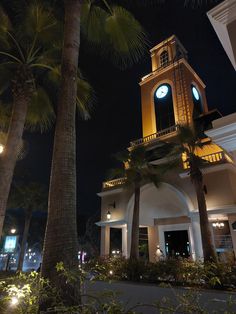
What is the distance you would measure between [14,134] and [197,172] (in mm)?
9761

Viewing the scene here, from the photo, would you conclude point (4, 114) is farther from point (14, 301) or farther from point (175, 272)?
point (175, 272)

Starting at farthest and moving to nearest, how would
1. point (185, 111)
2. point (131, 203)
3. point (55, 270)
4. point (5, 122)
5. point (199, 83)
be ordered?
point (199, 83), point (185, 111), point (131, 203), point (5, 122), point (55, 270)

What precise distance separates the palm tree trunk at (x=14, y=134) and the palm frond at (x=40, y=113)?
133cm

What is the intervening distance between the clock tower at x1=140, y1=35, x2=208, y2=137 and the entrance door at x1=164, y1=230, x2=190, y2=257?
10.2 metres

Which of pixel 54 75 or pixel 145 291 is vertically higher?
pixel 54 75

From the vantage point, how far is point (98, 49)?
8586 mm

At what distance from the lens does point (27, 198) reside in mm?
27094

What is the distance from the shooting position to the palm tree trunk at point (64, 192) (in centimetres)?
386

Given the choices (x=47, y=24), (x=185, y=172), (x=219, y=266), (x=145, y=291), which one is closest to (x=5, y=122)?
(x=47, y=24)

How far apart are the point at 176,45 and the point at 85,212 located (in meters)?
40.7

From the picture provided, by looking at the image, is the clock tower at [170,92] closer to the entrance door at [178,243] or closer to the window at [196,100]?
the window at [196,100]

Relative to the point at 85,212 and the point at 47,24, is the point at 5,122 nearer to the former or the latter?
the point at 47,24

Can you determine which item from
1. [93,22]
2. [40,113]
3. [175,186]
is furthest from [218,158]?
[40,113]

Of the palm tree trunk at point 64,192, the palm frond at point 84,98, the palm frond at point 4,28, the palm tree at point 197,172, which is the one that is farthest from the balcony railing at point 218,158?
the palm frond at point 4,28
